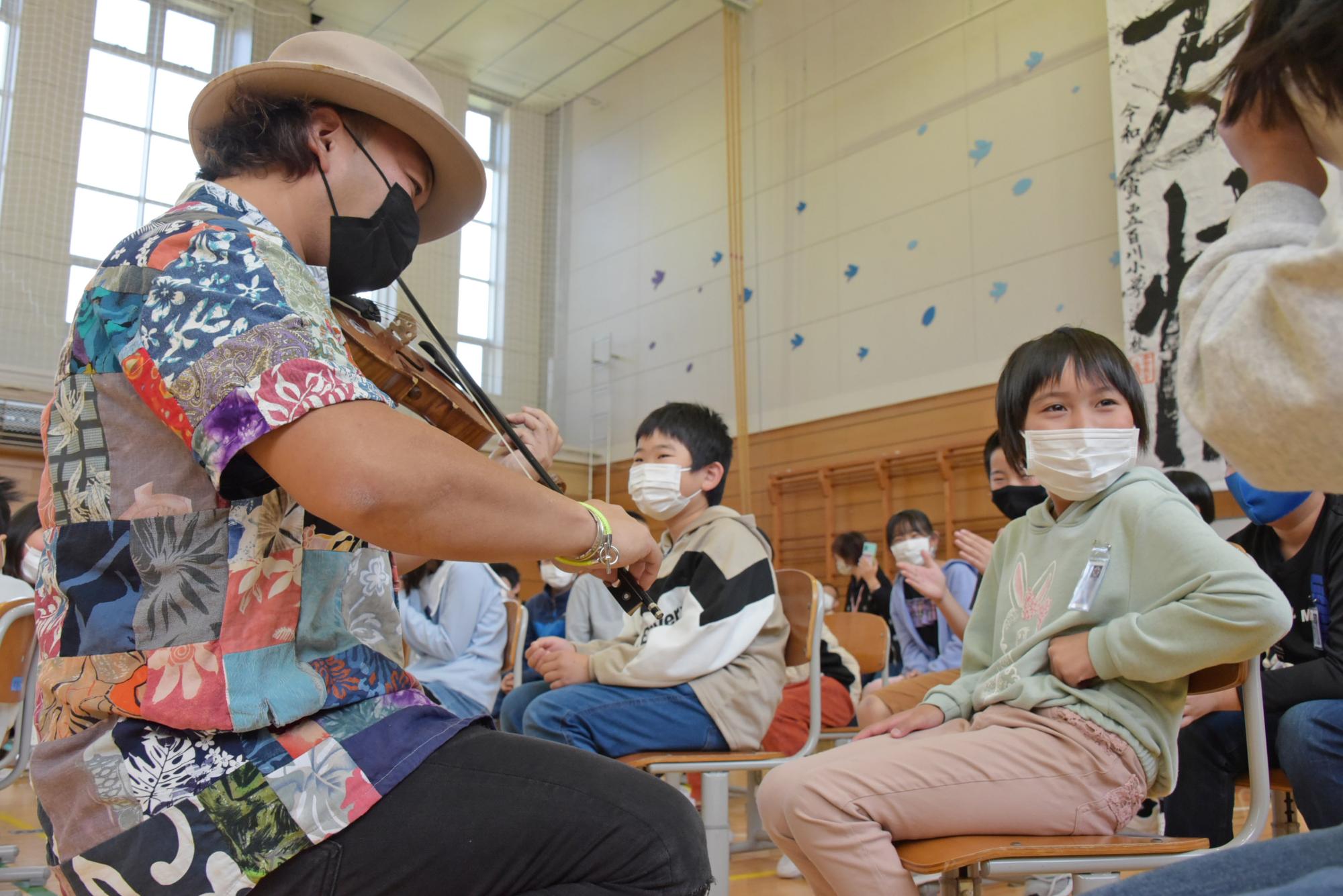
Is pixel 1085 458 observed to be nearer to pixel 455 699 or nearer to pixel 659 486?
pixel 659 486

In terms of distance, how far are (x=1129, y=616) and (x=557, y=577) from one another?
3.91 metres

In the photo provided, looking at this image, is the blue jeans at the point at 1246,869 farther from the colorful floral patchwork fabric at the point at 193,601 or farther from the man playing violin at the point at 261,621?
the colorful floral patchwork fabric at the point at 193,601

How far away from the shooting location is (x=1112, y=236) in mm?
6305

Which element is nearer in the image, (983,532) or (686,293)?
(983,532)

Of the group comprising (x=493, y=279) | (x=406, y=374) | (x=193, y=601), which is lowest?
(x=193, y=601)

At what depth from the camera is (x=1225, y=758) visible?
6.68ft

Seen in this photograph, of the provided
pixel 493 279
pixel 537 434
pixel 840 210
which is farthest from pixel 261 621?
pixel 493 279

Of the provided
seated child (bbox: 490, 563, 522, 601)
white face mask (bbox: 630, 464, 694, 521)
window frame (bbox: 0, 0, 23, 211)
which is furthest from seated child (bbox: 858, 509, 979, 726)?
window frame (bbox: 0, 0, 23, 211)

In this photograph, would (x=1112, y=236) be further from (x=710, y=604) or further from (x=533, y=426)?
(x=533, y=426)

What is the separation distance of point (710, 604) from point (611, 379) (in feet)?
25.3

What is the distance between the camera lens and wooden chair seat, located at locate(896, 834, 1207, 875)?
1.29 metres

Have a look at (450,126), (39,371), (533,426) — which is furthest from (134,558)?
(39,371)

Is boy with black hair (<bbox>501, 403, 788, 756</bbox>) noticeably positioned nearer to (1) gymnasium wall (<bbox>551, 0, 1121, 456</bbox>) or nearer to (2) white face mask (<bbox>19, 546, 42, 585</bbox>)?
(2) white face mask (<bbox>19, 546, 42, 585</bbox>)

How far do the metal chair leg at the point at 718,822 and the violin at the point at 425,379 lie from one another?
854 millimetres
